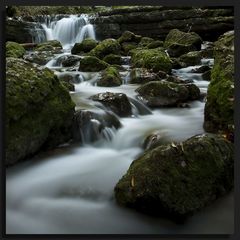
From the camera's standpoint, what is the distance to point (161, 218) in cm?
313

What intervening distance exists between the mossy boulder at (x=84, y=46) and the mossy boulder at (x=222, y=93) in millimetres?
5289

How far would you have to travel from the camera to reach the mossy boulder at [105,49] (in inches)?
368

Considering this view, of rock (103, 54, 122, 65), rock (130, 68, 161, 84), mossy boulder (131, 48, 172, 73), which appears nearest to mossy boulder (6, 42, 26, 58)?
rock (130, 68, 161, 84)

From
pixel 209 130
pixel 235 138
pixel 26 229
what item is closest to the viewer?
pixel 26 229

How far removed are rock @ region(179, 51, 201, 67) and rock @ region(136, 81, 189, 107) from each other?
2913 mm

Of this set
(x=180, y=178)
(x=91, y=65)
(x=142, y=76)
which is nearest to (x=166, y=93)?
(x=142, y=76)

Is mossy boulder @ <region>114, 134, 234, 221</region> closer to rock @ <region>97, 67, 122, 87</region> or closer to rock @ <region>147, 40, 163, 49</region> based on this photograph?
rock @ <region>97, 67, 122, 87</region>

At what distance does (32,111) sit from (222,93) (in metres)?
1.77

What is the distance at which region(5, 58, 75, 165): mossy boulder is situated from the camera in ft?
11.6

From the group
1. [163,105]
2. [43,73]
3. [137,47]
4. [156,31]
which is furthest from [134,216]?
[156,31]

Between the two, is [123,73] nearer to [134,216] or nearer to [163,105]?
[163,105]

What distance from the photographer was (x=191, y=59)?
8820 mm
